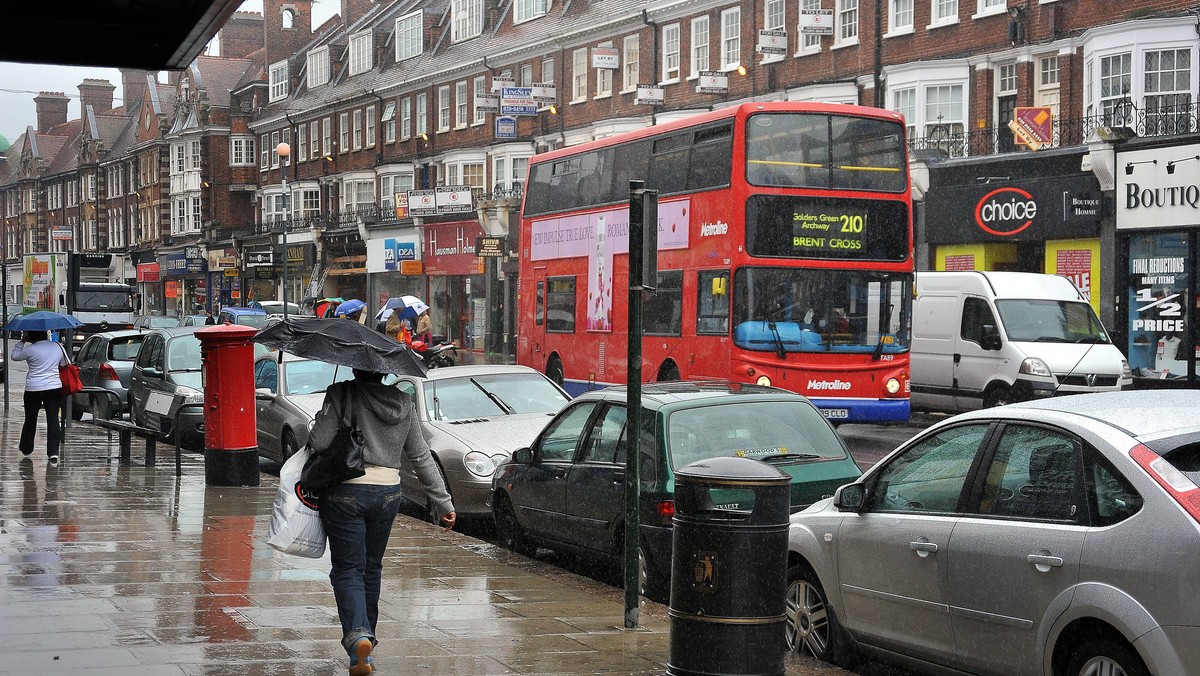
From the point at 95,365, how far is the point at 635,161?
10.1m

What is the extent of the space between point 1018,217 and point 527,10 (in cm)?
2639

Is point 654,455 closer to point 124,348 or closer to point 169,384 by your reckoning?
point 169,384

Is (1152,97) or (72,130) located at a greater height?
(72,130)

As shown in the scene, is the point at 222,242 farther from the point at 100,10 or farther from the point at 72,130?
the point at 100,10

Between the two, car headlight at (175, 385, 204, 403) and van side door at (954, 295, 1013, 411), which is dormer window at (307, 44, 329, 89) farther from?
car headlight at (175, 385, 204, 403)

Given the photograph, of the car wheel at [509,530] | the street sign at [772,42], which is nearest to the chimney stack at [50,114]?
the street sign at [772,42]

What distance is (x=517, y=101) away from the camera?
47719 mm

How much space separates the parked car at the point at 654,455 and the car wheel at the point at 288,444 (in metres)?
5.63

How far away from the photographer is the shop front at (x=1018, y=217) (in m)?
30.3

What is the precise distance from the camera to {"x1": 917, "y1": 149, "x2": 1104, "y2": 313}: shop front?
99.4ft

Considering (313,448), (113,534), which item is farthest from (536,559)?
(313,448)

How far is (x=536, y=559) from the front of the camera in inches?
454

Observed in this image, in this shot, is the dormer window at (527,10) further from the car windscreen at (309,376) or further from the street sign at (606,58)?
the car windscreen at (309,376)

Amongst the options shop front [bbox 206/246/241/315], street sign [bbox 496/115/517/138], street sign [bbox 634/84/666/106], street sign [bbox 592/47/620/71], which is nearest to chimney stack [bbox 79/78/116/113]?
shop front [bbox 206/246/241/315]
